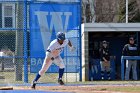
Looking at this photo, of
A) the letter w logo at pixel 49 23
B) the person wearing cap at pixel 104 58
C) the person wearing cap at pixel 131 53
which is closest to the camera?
the letter w logo at pixel 49 23

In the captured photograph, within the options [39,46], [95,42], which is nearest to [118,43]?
[95,42]

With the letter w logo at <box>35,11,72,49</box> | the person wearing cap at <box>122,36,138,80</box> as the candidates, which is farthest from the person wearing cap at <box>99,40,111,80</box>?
the letter w logo at <box>35,11,72,49</box>

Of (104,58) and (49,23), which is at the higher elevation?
(49,23)

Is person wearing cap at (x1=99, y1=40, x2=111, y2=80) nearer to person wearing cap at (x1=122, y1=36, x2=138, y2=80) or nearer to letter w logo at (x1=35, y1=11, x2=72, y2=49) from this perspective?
person wearing cap at (x1=122, y1=36, x2=138, y2=80)

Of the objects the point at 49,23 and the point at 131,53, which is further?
the point at 131,53

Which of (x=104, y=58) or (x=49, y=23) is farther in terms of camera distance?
(x=104, y=58)

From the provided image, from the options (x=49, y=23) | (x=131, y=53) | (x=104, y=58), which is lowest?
(x=104, y=58)

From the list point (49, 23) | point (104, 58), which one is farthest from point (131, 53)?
point (49, 23)

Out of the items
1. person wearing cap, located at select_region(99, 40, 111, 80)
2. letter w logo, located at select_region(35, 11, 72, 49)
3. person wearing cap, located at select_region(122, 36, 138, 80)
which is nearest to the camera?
letter w logo, located at select_region(35, 11, 72, 49)

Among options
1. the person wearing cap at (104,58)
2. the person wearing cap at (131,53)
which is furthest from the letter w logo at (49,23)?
the person wearing cap at (131,53)

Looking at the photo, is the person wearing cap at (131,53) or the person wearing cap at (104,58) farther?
the person wearing cap at (104,58)

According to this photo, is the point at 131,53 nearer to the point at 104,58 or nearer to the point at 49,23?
the point at 104,58

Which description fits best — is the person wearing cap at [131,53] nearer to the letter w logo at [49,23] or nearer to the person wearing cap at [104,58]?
the person wearing cap at [104,58]

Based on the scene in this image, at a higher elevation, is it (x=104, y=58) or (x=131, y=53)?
(x=131, y=53)
